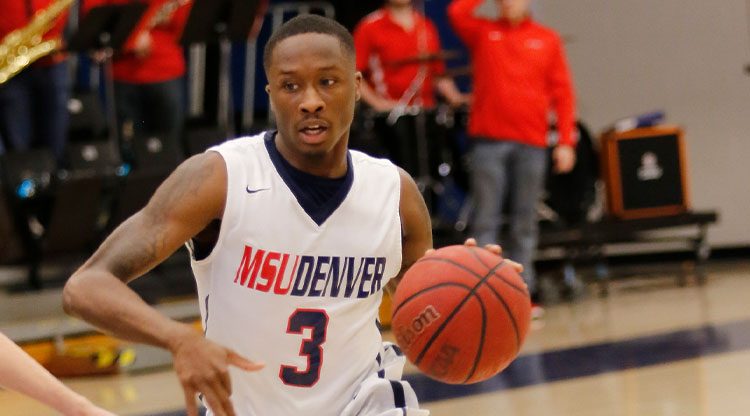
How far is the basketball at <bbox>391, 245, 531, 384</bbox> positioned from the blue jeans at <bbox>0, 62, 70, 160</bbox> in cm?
600

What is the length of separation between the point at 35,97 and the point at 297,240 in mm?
5974

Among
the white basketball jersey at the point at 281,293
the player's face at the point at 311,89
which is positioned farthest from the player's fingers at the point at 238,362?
the player's face at the point at 311,89

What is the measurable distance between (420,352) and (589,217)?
8.39 m

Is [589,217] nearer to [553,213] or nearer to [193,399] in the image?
[553,213]

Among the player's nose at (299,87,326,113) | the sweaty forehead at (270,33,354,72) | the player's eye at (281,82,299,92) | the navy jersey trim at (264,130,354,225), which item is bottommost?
the navy jersey trim at (264,130,354,225)

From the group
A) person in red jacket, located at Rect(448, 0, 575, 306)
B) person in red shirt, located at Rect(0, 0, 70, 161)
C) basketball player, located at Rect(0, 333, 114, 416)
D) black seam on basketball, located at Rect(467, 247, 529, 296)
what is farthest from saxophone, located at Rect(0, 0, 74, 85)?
basketball player, located at Rect(0, 333, 114, 416)

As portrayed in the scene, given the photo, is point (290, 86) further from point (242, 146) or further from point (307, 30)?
point (242, 146)

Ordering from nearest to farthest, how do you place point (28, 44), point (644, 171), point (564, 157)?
point (28, 44) → point (564, 157) → point (644, 171)

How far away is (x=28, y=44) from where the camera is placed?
8.96 meters

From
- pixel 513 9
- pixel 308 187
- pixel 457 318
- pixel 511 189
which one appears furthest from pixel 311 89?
pixel 511 189

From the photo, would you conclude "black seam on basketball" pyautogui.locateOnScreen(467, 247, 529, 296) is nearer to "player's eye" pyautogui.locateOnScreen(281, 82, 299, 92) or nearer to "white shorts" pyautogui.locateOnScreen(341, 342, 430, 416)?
"white shorts" pyautogui.locateOnScreen(341, 342, 430, 416)

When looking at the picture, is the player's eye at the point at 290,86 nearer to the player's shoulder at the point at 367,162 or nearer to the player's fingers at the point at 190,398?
the player's shoulder at the point at 367,162

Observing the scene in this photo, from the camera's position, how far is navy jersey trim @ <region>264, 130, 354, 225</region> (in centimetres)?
351

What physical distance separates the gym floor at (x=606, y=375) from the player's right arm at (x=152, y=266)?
10.0 feet
